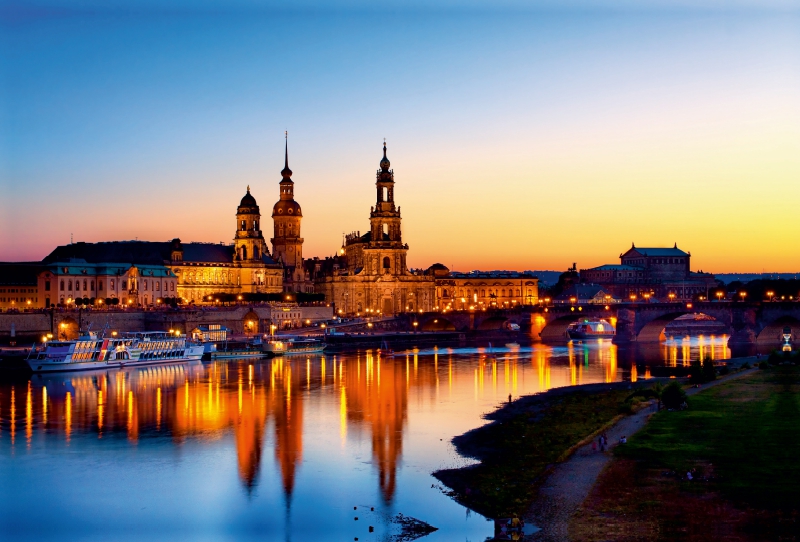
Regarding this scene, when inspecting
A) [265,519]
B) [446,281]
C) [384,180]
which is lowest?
[265,519]

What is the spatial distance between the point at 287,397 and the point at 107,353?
A: 30984 millimetres

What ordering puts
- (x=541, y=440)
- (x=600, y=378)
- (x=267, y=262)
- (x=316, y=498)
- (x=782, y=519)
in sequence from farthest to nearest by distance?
1. (x=267, y=262)
2. (x=600, y=378)
3. (x=541, y=440)
4. (x=316, y=498)
5. (x=782, y=519)

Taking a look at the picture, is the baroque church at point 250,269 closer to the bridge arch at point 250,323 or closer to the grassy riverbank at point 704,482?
the bridge arch at point 250,323

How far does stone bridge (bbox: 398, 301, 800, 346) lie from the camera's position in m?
119

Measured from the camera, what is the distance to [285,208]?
154 meters

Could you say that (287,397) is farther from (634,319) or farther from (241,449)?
(634,319)

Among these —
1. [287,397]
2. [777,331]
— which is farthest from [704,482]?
[777,331]

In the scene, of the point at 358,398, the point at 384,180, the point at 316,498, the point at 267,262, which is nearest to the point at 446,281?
the point at 384,180

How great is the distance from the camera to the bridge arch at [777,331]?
383ft

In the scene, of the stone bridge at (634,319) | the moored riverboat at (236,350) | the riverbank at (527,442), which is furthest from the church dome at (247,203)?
the riverbank at (527,442)

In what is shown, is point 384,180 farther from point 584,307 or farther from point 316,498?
point 316,498

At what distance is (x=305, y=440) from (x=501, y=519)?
1800 cm

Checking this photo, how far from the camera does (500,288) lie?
183m

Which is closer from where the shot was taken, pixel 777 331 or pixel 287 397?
pixel 287 397
